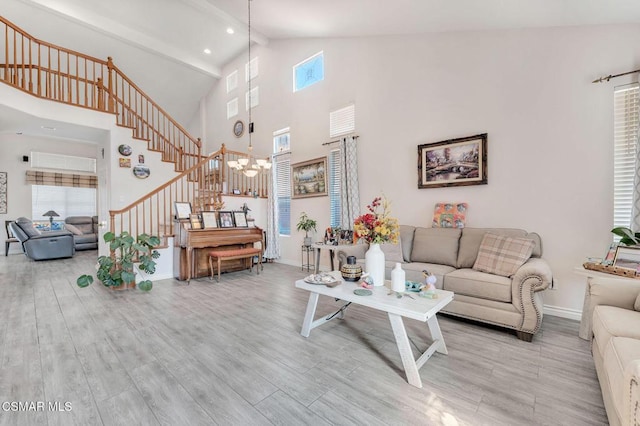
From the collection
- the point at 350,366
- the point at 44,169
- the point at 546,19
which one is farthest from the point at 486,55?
the point at 44,169

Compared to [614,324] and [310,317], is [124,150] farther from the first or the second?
[614,324]

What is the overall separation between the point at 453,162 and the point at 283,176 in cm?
361

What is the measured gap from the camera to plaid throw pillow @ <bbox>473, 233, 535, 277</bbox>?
2.70 metres

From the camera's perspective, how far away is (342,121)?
16.3 ft

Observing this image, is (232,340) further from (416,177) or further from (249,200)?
(249,200)

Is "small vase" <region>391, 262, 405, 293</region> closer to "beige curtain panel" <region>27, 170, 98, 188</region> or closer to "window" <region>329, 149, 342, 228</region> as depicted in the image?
"window" <region>329, 149, 342, 228</region>

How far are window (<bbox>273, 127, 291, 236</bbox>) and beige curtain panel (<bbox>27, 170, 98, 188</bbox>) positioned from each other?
7.08 m

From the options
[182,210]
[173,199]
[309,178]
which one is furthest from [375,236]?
[173,199]

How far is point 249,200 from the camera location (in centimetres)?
627

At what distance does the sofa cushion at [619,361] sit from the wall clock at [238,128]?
7552 mm

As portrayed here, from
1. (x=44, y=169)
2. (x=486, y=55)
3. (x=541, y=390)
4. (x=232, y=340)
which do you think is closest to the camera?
(x=541, y=390)

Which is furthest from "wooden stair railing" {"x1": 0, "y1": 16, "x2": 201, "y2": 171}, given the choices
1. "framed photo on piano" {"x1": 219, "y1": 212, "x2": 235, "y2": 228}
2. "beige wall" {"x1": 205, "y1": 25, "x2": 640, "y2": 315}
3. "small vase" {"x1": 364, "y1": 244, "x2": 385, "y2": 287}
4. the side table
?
"small vase" {"x1": 364, "y1": 244, "x2": 385, "y2": 287}

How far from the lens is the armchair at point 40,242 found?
21.1 ft

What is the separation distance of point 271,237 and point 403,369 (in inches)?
177
